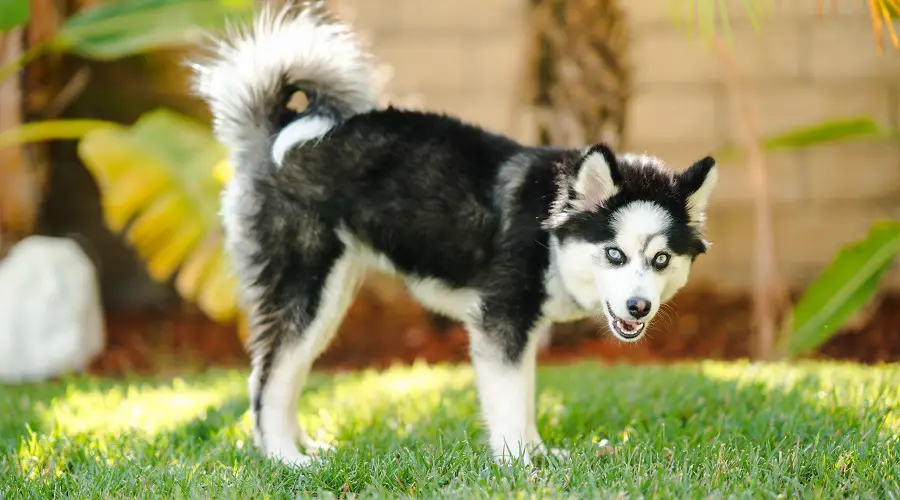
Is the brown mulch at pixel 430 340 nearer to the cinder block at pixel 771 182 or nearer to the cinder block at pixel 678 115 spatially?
the cinder block at pixel 771 182

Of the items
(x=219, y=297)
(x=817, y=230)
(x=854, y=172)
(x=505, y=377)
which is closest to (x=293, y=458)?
(x=505, y=377)

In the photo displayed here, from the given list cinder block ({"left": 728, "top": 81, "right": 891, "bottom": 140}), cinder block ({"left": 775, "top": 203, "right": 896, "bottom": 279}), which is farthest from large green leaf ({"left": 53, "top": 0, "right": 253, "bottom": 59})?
cinder block ({"left": 775, "top": 203, "right": 896, "bottom": 279})

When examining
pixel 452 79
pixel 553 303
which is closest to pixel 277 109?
pixel 553 303

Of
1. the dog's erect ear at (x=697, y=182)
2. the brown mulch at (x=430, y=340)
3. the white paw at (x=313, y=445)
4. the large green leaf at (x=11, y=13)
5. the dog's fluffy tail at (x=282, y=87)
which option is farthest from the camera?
the brown mulch at (x=430, y=340)

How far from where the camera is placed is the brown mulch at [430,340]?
654cm

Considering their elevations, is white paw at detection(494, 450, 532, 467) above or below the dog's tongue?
below

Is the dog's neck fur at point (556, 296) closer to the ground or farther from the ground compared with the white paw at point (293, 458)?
farther from the ground

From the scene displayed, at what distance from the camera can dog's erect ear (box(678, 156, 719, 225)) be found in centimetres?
347

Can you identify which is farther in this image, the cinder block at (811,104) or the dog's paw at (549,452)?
the cinder block at (811,104)

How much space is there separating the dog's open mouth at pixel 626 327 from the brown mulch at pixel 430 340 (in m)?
2.87

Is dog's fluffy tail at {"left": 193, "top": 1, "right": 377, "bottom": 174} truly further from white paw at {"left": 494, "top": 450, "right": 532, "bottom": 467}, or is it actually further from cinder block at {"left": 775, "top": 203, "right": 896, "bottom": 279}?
cinder block at {"left": 775, "top": 203, "right": 896, "bottom": 279}

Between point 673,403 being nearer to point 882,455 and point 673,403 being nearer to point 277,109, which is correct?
point 882,455

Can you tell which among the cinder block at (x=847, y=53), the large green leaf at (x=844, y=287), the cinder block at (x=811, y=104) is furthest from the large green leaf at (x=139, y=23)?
the cinder block at (x=847, y=53)

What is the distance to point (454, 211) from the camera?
386 centimetres
